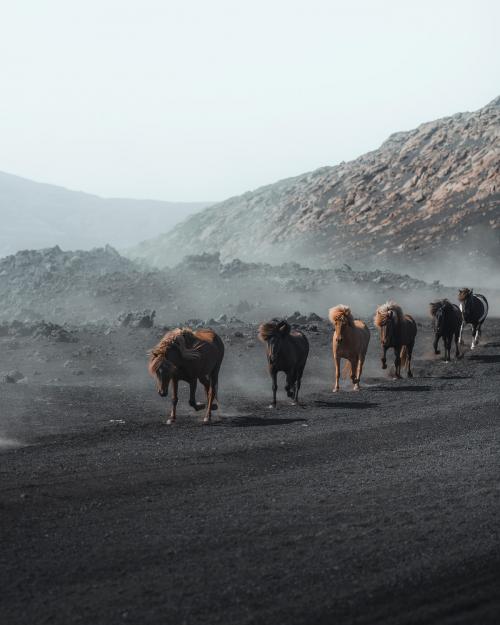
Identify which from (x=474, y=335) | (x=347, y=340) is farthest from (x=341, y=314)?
(x=474, y=335)

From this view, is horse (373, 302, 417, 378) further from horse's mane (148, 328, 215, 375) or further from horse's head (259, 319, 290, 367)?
horse's mane (148, 328, 215, 375)

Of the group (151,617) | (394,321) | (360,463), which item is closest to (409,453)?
(360,463)

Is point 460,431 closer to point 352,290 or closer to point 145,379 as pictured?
point 145,379

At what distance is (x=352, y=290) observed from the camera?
53.9 meters

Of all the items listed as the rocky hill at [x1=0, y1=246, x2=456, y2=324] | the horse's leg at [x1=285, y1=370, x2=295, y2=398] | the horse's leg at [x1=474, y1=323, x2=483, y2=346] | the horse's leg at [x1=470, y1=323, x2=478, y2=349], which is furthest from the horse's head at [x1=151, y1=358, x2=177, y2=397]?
the rocky hill at [x1=0, y1=246, x2=456, y2=324]

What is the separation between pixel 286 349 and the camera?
76.0 feet

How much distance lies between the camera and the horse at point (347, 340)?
25.7 metres

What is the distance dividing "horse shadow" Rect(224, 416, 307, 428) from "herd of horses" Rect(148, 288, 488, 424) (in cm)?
51

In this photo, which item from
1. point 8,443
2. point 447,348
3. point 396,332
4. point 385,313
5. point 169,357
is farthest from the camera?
point 447,348

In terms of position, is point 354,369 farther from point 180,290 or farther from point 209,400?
point 180,290

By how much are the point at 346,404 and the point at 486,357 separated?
444 inches

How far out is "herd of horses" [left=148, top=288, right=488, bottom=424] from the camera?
2017 centimetres

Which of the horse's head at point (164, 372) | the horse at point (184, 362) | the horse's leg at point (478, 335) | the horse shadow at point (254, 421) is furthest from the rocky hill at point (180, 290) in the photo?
the horse's head at point (164, 372)

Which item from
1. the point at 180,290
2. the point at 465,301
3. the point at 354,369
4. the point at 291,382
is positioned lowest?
the point at 291,382
